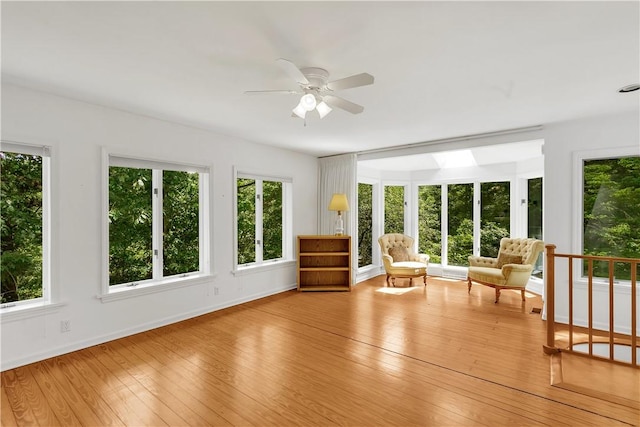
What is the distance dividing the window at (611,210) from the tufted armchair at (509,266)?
82 centimetres

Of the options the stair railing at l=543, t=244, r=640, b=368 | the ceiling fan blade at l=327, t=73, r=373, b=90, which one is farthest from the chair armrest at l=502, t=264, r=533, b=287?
the ceiling fan blade at l=327, t=73, r=373, b=90

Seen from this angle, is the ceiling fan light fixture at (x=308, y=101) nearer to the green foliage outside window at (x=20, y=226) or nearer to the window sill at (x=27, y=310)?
the green foliage outside window at (x=20, y=226)

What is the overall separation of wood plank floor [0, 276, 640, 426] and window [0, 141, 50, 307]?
27.4 inches

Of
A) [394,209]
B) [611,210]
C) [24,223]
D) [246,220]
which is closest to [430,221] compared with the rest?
[394,209]

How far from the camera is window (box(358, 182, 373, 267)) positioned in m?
6.57

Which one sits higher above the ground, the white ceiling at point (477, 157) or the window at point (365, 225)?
the white ceiling at point (477, 157)

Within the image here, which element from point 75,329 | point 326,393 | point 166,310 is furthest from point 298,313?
point 75,329

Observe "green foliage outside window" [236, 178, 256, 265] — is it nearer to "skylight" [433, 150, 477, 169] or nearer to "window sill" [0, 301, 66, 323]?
"window sill" [0, 301, 66, 323]

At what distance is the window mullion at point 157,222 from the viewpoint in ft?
12.5

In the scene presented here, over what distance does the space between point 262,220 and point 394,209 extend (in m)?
3.14

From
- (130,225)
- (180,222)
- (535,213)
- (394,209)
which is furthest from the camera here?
(394,209)

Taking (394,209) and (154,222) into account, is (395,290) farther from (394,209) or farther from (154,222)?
(154,222)

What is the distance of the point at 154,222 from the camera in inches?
149

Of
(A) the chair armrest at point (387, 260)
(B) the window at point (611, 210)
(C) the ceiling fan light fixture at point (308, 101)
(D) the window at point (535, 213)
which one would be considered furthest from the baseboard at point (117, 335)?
(D) the window at point (535, 213)
